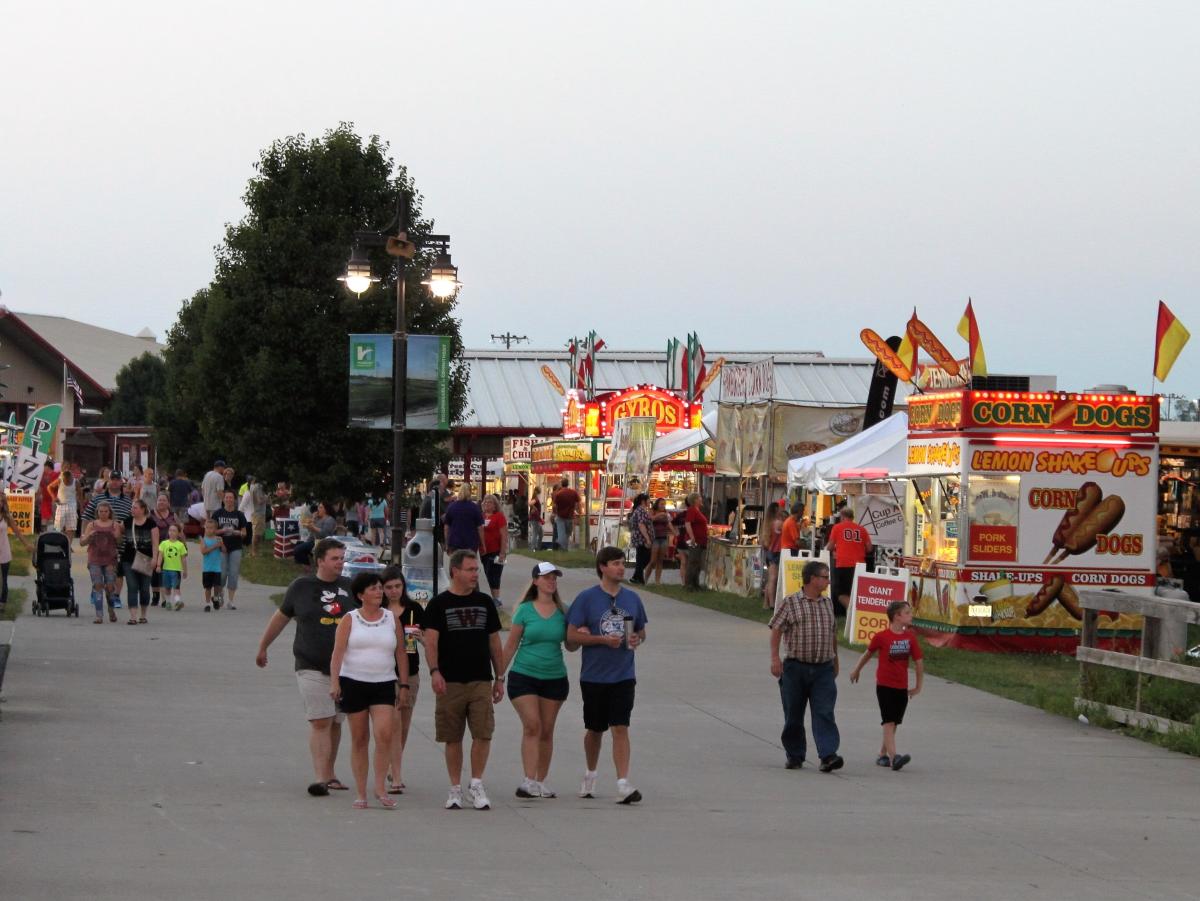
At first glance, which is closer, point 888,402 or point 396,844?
point 396,844

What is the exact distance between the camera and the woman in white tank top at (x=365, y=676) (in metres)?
10.7

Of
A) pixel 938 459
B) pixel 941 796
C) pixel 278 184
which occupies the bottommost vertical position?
pixel 941 796

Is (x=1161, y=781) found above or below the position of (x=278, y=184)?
below

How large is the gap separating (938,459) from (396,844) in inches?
571

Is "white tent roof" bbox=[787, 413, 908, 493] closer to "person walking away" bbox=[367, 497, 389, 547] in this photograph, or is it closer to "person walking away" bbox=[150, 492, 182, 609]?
"person walking away" bbox=[150, 492, 182, 609]

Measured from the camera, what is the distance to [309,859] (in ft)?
29.6

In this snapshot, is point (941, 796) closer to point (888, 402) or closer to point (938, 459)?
point (938, 459)

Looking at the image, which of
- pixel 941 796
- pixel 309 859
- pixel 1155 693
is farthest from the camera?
pixel 1155 693

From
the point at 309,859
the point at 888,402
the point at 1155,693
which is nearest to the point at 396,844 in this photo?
the point at 309,859

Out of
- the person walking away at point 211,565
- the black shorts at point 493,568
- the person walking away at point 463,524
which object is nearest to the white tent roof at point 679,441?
the black shorts at point 493,568

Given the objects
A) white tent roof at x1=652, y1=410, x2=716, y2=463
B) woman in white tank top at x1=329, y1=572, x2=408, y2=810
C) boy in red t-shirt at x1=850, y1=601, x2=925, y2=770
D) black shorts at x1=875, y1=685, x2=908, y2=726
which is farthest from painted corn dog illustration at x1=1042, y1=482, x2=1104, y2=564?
white tent roof at x1=652, y1=410, x2=716, y2=463

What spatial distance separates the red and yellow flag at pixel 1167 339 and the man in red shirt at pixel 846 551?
14.8 ft

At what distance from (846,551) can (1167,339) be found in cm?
515

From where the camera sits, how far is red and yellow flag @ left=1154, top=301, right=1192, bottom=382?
24078 millimetres
